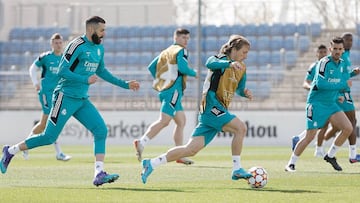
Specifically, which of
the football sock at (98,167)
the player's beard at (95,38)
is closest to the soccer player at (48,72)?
the player's beard at (95,38)

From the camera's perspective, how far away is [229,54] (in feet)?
39.7

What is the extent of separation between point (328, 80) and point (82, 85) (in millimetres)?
4266

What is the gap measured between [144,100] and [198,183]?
16400 mm

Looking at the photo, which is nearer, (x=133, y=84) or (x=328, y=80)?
(x=133, y=84)

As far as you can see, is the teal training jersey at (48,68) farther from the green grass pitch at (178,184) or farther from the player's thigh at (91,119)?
the player's thigh at (91,119)

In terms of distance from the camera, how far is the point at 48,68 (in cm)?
1856

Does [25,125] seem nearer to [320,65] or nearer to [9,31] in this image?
[9,31]

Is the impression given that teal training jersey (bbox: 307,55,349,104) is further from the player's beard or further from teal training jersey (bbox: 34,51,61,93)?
teal training jersey (bbox: 34,51,61,93)

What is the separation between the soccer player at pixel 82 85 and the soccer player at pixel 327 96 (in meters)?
3.69

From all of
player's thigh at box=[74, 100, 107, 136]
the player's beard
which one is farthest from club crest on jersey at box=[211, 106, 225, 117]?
the player's beard

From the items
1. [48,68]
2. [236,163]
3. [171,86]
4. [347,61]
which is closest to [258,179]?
[236,163]

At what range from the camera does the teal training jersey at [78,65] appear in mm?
12156

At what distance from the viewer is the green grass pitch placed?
10.6 meters

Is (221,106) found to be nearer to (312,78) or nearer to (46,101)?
(312,78)
